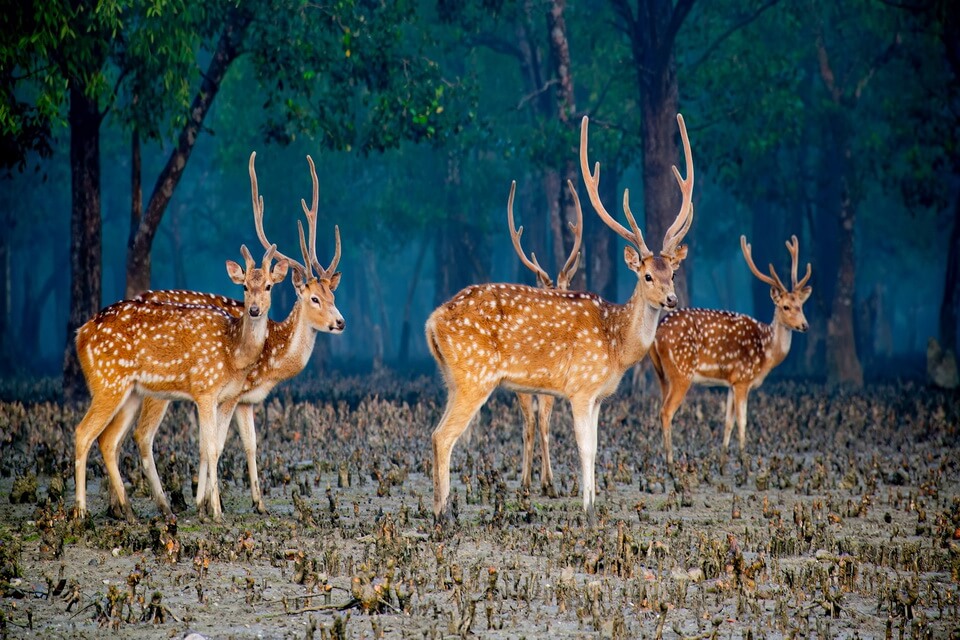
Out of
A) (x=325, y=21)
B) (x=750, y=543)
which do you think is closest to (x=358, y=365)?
(x=325, y=21)

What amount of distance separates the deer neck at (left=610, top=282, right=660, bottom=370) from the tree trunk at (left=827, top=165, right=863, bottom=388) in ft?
48.3

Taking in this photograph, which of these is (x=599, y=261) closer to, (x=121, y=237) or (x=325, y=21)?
(x=325, y=21)

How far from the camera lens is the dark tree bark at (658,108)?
2062cm

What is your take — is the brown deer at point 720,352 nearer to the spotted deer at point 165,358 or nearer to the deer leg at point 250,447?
the deer leg at point 250,447

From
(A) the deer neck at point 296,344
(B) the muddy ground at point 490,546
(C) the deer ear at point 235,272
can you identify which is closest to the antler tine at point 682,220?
(B) the muddy ground at point 490,546

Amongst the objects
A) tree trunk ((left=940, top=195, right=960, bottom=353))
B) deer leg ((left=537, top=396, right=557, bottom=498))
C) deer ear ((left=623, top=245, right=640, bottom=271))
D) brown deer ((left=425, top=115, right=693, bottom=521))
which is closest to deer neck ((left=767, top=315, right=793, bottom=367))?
deer leg ((left=537, top=396, right=557, bottom=498))

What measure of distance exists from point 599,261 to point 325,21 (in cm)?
920

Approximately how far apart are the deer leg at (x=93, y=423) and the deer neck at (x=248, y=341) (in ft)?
2.80

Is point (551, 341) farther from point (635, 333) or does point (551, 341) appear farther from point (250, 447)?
point (250, 447)

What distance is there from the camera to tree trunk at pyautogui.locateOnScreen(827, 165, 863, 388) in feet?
76.7

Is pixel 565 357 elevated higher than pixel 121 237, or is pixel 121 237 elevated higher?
pixel 121 237

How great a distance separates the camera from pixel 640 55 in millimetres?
21453

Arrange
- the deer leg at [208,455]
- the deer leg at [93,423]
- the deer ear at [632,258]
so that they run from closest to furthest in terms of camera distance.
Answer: the deer leg at [93,423] → the deer leg at [208,455] → the deer ear at [632,258]

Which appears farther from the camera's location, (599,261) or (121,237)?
(121,237)
